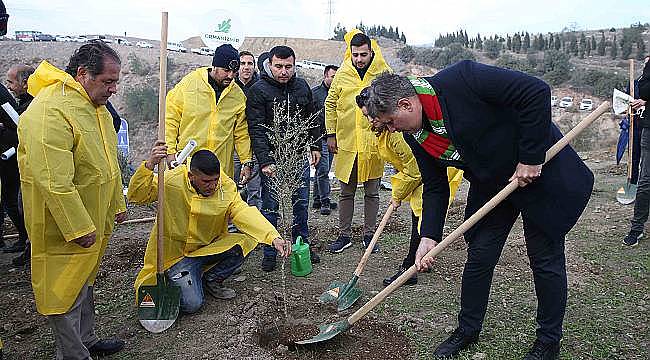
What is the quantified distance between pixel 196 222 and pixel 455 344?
194cm

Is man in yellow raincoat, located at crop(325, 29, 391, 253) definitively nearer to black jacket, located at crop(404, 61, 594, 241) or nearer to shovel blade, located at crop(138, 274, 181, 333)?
shovel blade, located at crop(138, 274, 181, 333)

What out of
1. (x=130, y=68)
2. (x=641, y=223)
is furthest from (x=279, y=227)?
(x=130, y=68)

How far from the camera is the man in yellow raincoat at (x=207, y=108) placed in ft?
14.3

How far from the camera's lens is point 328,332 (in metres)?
3.18

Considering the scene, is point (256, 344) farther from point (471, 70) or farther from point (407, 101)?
point (471, 70)

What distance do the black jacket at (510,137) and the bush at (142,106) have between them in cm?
2393

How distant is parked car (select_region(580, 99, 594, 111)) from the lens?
76.9 ft

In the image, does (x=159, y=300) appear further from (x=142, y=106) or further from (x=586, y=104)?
(x=586, y=104)

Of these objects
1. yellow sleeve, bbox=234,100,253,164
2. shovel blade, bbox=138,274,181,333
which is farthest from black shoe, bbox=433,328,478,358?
yellow sleeve, bbox=234,100,253,164

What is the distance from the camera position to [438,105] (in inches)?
102

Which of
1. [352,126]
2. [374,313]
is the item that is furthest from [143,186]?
[352,126]

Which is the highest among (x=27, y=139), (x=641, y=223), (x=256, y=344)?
(x=27, y=139)

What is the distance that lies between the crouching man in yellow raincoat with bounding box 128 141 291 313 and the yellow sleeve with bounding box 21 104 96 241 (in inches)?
31.0

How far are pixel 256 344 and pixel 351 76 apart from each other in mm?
2681
